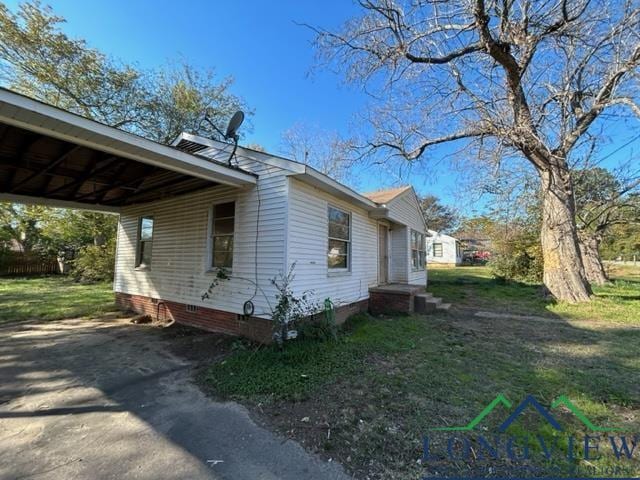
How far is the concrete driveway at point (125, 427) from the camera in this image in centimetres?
226

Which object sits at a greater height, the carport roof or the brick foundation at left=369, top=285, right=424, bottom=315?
the carport roof

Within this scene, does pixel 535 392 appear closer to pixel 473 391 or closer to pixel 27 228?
pixel 473 391

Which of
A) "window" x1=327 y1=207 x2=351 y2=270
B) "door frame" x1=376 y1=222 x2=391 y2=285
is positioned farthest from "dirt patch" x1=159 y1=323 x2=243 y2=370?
"door frame" x1=376 y1=222 x2=391 y2=285

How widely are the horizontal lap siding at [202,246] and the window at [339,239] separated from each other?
5.59ft

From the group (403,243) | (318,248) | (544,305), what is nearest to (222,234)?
(318,248)

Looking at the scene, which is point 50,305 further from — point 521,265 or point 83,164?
point 521,265

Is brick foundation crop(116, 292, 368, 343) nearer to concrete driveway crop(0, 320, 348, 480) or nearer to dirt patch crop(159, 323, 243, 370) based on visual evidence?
dirt patch crop(159, 323, 243, 370)

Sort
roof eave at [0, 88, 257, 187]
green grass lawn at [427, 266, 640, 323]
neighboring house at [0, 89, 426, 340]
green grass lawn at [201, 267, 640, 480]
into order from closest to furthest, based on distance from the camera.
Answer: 1. green grass lawn at [201, 267, 640, 480]
2. roof eave at [0, 88, 257, 187]
3. neighboring house at [0, 89, 426, 340]
4. green grass lawn at [427, 266, 640, 323]

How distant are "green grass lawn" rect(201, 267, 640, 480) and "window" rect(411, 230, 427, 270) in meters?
4.91

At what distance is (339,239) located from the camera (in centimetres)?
702

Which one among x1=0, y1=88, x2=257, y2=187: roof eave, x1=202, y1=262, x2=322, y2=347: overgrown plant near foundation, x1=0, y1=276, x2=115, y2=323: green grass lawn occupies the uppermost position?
Answer: x1=0, y1=88, x2=257, y2=187: roof eave

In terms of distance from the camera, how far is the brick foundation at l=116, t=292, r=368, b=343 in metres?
5.34

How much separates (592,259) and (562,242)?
9.57 metres

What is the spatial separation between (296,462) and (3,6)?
19896mm
